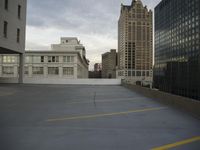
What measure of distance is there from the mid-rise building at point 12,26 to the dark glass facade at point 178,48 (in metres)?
75.9

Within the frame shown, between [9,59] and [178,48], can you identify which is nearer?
[9,59]

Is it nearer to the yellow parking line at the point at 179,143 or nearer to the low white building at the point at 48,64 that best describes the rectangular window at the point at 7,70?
the low white building at the point at 48,64

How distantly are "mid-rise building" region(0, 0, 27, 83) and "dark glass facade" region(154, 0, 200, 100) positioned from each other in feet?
249

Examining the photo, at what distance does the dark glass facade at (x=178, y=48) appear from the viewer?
95.7 meters

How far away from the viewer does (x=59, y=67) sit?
70.6 metres

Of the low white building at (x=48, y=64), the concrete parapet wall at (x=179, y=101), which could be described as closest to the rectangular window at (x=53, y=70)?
the low white building at (x=48, y=64)

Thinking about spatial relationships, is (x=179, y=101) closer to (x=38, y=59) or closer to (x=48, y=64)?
Answer: (x=48, y=64)

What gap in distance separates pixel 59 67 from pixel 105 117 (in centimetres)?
6477

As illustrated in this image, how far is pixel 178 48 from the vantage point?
126812 mm

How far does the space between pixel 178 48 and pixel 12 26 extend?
119251mm

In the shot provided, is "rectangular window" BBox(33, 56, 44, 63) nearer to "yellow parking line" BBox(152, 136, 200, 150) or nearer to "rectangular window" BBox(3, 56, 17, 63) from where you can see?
"rectangular window" BBox(3, 56, 17, 63)

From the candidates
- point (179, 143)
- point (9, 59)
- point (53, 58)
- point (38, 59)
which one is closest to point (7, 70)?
point (9, 59)

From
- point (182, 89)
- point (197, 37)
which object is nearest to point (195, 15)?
point (197, 37)

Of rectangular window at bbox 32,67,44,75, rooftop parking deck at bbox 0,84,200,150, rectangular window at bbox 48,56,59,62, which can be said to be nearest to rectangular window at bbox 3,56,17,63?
rectangular window at bbox 32,67,44,75
